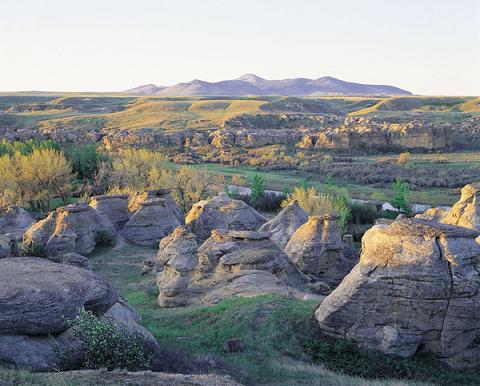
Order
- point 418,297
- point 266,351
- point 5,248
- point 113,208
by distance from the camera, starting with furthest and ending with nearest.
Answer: point 113,208 → point 5,248 → point 266,351 → point 418,297

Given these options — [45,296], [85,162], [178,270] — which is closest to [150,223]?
[178,270]

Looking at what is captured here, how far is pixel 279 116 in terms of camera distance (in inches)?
4481

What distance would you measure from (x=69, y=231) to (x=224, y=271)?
33.8 feet

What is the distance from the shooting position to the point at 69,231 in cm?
2905

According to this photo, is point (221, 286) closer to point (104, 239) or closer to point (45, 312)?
point (45, 312)

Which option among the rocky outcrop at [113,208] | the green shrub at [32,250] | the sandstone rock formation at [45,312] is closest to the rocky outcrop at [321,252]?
the green shrub at [32,250]

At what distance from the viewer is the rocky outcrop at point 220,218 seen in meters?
33.2

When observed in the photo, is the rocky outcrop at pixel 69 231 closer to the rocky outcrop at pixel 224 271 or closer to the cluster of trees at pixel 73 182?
the rocky outcrop at pixel 224 271

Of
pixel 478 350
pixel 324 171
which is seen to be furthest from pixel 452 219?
pixel 324 171

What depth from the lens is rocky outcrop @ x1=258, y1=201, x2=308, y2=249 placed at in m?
29.8

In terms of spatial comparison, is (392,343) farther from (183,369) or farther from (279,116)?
(279,116)

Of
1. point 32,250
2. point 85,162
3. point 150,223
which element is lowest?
point 150,223

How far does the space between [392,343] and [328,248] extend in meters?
12.1

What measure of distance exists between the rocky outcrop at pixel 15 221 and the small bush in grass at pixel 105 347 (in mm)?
20966
